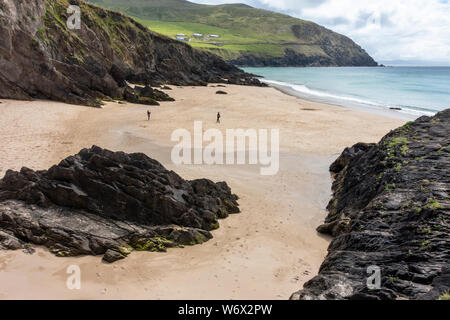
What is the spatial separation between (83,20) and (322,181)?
45.4 m

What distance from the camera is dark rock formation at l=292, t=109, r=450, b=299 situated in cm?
732

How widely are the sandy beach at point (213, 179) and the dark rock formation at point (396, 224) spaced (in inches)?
71.6

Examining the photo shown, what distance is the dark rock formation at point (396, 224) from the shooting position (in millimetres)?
7320

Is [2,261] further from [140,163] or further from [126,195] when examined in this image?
[140,163]

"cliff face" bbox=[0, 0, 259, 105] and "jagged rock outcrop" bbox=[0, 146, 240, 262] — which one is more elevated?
"cliff face" bbox=[0, 0, 259, 105]

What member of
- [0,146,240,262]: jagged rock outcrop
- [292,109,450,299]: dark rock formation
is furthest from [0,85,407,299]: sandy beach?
[292,109,450,299]: dark rock formation

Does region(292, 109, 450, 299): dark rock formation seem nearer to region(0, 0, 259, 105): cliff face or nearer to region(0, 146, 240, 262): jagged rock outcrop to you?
region(0, 146, 240, 262): jagged rock outcrop

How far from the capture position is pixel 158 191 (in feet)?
42.2

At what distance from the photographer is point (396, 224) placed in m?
9.48

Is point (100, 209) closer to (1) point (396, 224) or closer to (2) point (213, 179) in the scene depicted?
(2) point (213, 179)

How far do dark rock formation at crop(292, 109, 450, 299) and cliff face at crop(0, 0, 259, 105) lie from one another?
32.8 m

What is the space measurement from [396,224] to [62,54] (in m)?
41.4

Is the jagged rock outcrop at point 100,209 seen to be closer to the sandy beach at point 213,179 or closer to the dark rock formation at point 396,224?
the sandy beach at point 213,179

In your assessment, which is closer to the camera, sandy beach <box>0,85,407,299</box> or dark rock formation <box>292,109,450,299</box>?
dark rock formation <box>292,109,450,299</box>
